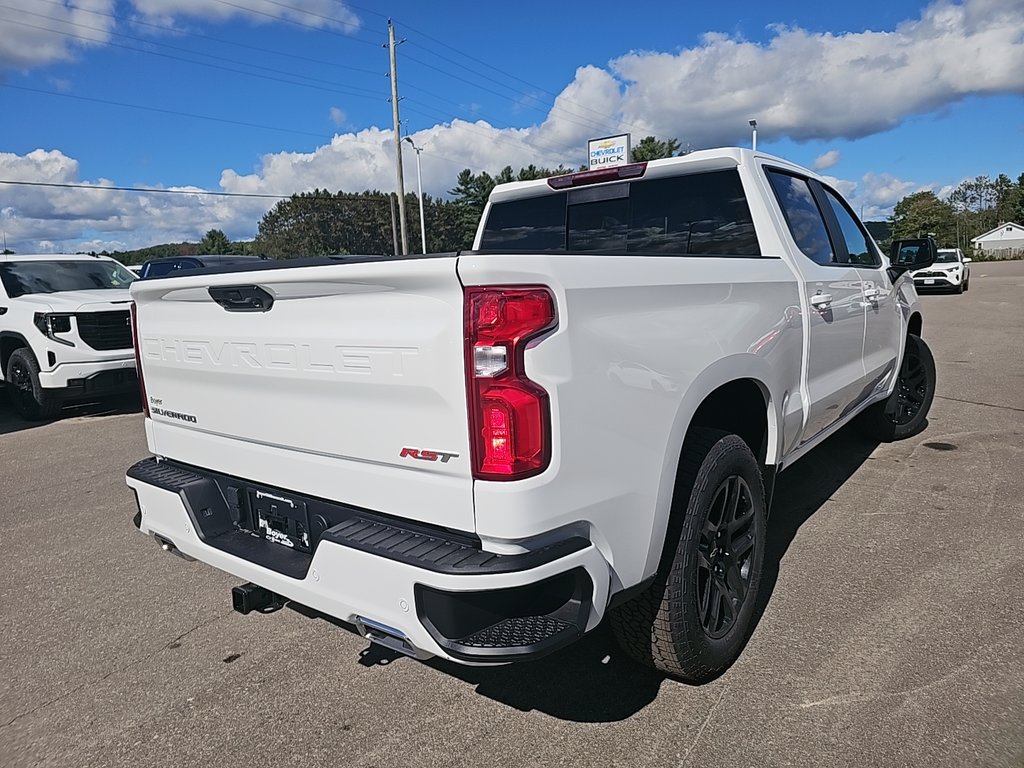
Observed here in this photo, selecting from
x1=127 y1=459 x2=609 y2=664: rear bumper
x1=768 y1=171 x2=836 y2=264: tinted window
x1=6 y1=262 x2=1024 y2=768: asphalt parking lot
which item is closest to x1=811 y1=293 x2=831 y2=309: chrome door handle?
x1=768 y1=171 x2=836 y2=264: tinted window

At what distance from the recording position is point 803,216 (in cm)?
403

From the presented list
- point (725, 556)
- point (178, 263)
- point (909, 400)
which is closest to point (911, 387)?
point (909, 400)

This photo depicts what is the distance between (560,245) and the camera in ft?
13.6

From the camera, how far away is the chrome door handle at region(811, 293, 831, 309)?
365 cm

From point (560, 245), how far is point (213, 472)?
7.20 feet

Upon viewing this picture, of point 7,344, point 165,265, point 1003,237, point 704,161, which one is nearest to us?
point 704,161

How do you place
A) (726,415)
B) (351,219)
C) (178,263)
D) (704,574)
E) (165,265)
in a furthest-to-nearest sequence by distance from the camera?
1. (351,219)
2. (165,265)
3. (178,263)
4. (726,415)
5. (704,574)

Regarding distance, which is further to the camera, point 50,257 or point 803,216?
point 50,257

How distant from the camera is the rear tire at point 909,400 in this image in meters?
6.06

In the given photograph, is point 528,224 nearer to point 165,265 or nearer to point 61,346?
point 61,346

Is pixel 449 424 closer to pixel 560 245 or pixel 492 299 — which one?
pixel 492 299

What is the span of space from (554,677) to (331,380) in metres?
1.48

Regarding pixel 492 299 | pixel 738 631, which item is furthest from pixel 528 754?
pixel 492 299

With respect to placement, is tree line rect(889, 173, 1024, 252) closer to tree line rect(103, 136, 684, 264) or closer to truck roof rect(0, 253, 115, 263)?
tree line rect(103, 136, 684, 264)
